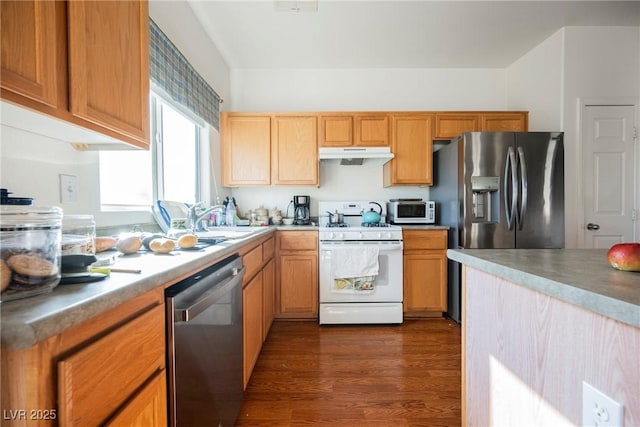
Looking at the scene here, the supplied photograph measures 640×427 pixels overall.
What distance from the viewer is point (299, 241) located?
8.98ft

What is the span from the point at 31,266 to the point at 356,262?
89.1 inches

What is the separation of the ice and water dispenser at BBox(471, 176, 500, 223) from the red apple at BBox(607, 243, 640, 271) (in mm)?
1939

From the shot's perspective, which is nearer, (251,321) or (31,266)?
(31,266)

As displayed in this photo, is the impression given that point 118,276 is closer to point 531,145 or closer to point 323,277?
point 323,277

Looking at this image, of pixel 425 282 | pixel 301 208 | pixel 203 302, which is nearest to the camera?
pixel 203 302

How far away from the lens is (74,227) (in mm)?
835

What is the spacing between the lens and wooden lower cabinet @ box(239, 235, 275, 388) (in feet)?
5.21

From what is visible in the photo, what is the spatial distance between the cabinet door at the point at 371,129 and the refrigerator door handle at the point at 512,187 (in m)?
1.11

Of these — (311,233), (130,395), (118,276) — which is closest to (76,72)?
(118,276)

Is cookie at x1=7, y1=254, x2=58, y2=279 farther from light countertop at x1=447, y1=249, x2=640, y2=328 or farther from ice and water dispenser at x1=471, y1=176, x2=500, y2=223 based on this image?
ice and water dispenser at x1=471, y1=176, x2=500, y2=223

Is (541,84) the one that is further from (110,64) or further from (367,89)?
(110,64)

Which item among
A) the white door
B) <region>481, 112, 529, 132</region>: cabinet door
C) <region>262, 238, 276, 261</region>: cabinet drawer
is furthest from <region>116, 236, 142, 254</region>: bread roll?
the white door

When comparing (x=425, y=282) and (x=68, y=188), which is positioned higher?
(x=68, y=188)

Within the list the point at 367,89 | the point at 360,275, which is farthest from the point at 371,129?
the point at 360,275
